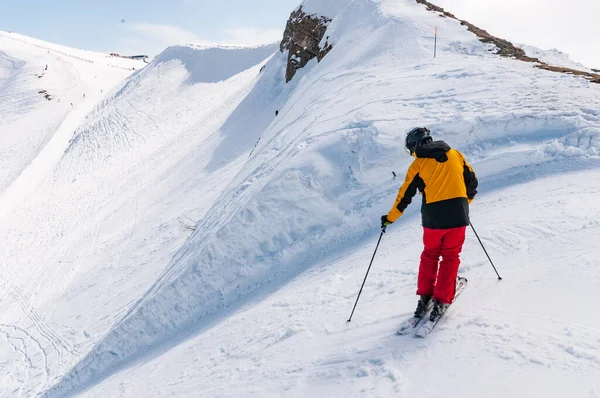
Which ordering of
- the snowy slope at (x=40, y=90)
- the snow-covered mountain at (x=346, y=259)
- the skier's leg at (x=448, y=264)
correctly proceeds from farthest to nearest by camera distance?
1. the snowy slope at (x=40, y=90)
2. the skier's leg at (x=448, y=264)
3. the snow-covered mountain at (x=346, y=259)

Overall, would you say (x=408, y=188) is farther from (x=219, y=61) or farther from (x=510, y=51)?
(x=219, y=61)

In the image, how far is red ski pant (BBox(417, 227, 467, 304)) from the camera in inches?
172

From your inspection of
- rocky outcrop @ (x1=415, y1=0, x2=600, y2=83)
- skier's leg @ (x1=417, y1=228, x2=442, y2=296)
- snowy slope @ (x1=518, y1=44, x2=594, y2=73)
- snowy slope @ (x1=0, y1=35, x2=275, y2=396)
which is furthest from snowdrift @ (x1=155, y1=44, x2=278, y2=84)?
skier's leg @ (x1=417, y1=228, x2=442, y2=296)

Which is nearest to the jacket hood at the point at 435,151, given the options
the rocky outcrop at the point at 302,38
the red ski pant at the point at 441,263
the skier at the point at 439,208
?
the skier at the point at 439,208

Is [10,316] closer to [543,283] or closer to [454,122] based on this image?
[454,122]

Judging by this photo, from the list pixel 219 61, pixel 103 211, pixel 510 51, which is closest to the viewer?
pixel 510 51

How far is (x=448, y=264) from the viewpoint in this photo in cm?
438

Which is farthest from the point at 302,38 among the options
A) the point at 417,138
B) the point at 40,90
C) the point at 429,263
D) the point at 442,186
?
the point at 40,90

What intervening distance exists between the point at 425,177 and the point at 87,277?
44.2 feet

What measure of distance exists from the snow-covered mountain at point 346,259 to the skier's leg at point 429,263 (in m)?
0.42

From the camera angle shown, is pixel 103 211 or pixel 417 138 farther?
pixel 103 211

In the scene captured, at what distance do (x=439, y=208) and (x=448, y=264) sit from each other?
1.90ft

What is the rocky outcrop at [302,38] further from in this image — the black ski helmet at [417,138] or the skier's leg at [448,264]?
the skier's leg at [448,264]

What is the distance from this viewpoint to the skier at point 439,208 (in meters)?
4.32
